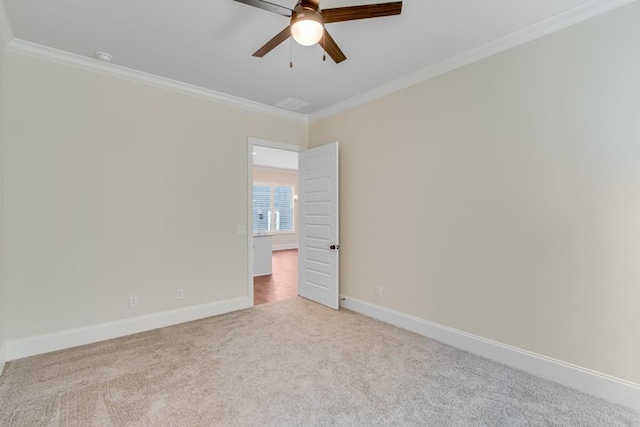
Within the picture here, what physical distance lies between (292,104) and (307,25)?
2626 mm

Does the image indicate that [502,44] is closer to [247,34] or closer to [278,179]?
[247,34]

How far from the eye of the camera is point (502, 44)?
2619 millimetres

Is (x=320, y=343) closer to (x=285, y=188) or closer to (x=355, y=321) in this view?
(x=355, y=321)

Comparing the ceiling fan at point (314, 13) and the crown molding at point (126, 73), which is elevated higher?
the crown molding at point (126, 73)

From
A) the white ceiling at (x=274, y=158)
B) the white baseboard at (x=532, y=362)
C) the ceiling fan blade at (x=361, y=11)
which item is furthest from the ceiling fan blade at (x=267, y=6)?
the white ceiling at (x=274, y=158)

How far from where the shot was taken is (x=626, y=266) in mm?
2078

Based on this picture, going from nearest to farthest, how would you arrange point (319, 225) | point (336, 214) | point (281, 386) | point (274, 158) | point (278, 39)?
point (278, 39) → point (281, 386) → point (336, 214) → point (319, 225) → point (274, 158)

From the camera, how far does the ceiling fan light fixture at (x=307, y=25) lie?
1661mm

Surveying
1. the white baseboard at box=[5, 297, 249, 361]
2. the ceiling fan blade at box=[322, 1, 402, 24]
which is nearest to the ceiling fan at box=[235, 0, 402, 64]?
the ceiling fan blade at box=[322, 1, 402, 24]

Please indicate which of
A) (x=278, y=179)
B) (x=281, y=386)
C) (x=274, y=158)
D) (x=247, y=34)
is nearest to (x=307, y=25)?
(x=247, y=34)

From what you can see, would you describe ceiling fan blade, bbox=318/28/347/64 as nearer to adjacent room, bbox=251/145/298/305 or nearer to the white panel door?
the white panel door

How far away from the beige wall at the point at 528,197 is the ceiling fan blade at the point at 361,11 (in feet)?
5.01

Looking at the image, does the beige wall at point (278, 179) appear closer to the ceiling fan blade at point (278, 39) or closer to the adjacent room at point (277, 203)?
the adjacent room at point (277, 203)

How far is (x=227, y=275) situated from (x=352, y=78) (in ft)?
9.62
